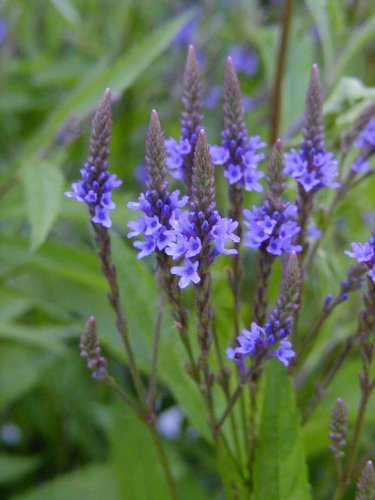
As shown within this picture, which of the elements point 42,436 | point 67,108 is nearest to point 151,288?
point 67,108

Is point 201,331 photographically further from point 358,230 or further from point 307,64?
point 307,64

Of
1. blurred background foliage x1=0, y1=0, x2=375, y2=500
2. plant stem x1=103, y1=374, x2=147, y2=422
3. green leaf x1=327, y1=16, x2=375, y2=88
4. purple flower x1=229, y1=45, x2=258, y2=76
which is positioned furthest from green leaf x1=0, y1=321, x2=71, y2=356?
purple flower x1=229, y1=45, x2=258, y2=76

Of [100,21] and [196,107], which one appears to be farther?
[100,21]

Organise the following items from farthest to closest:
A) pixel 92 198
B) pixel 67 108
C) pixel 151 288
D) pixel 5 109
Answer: pixel 5 109
pixel 67 108
pixel 151 288
pixel 92 198

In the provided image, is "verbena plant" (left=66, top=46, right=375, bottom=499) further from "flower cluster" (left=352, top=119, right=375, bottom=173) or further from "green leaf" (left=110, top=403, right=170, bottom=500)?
"green leaf" (left=110, top=403, right=170, bottom=500)

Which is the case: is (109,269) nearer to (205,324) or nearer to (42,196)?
(205,324)

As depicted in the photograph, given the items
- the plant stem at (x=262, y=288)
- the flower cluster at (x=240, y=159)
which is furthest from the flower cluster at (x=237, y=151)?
the plant stem at (x=262, y=288)

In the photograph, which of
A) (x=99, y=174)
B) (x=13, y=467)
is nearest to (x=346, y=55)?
→ (x=99, y=174)
